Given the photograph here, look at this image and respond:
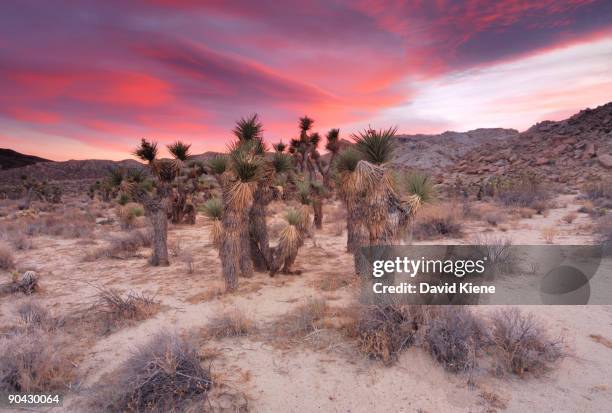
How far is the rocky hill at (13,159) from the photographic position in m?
95.0

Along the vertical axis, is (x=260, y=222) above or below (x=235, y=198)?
below

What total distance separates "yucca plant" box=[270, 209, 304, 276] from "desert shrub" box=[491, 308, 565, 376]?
Result: 5.14 metres

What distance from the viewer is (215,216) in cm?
846

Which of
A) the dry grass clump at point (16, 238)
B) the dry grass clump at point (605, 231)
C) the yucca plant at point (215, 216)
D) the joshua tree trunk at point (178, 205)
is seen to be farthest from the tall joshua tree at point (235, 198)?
the joshua tree trunk at point (178, 205)

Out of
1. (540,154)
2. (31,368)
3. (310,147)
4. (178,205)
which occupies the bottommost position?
(31,368)

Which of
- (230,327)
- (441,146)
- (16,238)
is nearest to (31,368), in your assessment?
(230,327)

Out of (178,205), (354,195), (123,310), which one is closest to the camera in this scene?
(123,310)

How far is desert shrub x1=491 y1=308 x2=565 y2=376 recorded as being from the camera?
4504 mm

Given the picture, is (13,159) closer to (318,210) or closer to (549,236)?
(318,210)

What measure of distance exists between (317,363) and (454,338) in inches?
82.1

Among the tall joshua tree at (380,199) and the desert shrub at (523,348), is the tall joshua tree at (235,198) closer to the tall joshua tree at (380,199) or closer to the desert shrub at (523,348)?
the tall joshua tree at (380,199)

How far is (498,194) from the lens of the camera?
79.2 ft

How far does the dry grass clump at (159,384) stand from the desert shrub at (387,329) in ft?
7.95

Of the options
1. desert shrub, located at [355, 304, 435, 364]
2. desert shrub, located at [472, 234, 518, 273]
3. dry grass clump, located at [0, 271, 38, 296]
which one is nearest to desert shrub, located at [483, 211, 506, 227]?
desert shrub, located at [472, 234, 518, 273]
